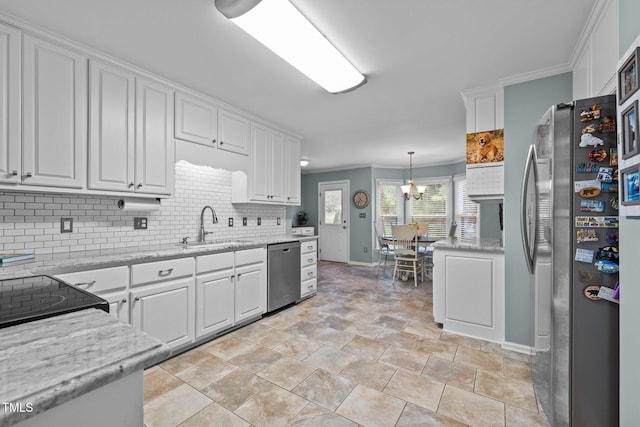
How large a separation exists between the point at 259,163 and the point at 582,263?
10.2 feet

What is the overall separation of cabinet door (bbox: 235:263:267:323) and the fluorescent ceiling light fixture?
6.57ft

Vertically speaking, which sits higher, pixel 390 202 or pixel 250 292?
pixel 390 202

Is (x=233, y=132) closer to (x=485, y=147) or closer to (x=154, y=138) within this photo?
(x=154, y=138)

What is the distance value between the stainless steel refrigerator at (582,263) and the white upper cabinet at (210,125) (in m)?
2.79

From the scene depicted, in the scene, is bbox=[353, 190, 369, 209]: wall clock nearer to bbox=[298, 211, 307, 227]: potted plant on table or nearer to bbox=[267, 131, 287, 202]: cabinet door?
bbox=[298, 211, 307, 227]: potted plant on table

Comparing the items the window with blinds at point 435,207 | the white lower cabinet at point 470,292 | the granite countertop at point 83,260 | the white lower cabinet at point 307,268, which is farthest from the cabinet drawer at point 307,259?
the window with blinds at point 435,207

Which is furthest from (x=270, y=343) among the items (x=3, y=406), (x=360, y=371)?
(x=3, y=406)

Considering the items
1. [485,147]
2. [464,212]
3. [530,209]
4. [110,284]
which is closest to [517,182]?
[485,147]

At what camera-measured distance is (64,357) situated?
567mm

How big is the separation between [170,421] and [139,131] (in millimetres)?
2139

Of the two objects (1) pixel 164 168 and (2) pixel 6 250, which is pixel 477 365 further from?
(2) pixel 6 250

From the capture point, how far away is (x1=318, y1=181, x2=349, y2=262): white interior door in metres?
7.10

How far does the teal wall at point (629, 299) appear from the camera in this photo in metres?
1.12

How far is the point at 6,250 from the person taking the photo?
1.99 m
